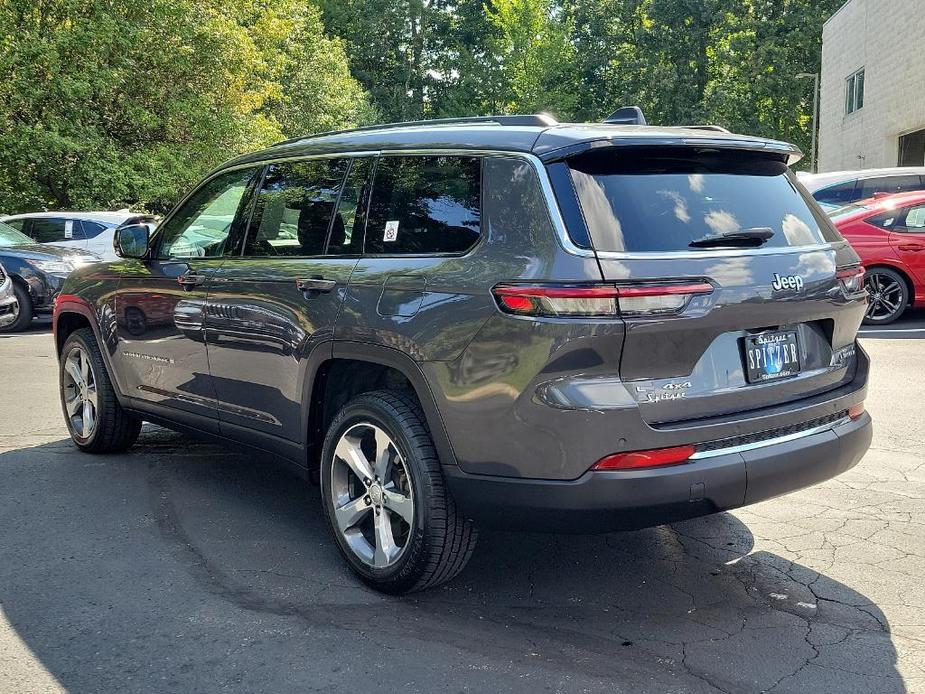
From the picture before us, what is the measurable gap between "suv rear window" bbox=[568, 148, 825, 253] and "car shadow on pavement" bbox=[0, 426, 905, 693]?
1.38 meters

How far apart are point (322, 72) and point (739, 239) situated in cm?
3801

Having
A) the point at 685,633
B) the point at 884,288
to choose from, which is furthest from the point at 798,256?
the point at 884,288

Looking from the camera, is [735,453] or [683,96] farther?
[683,96]

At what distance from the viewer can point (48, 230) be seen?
52.5ft

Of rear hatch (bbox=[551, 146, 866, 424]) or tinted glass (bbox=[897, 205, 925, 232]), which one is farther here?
tinted glass (bbox=[897, 205, 925, 232])

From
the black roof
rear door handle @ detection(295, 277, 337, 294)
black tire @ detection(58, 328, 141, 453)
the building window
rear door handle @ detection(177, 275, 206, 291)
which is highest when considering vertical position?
the building window

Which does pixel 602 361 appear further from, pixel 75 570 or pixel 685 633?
pixel 75 570

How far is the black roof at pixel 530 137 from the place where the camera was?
355 cm

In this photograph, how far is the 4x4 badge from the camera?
11.7 feet

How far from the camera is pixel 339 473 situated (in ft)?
13.5

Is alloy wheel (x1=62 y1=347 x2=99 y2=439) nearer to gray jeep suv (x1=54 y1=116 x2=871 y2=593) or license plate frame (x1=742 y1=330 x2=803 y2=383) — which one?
gray jeep suv (x1=54 y1=116 x2=871 y2=593)

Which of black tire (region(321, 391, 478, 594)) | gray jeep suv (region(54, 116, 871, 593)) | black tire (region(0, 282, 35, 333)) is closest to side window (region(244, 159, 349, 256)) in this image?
gray jeep suv (region(54, 116, 871, 593))

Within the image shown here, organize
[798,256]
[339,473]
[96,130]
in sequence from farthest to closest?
[96,130] → [339,473] → [798,256]

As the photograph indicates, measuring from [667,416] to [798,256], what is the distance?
0.90 metres
